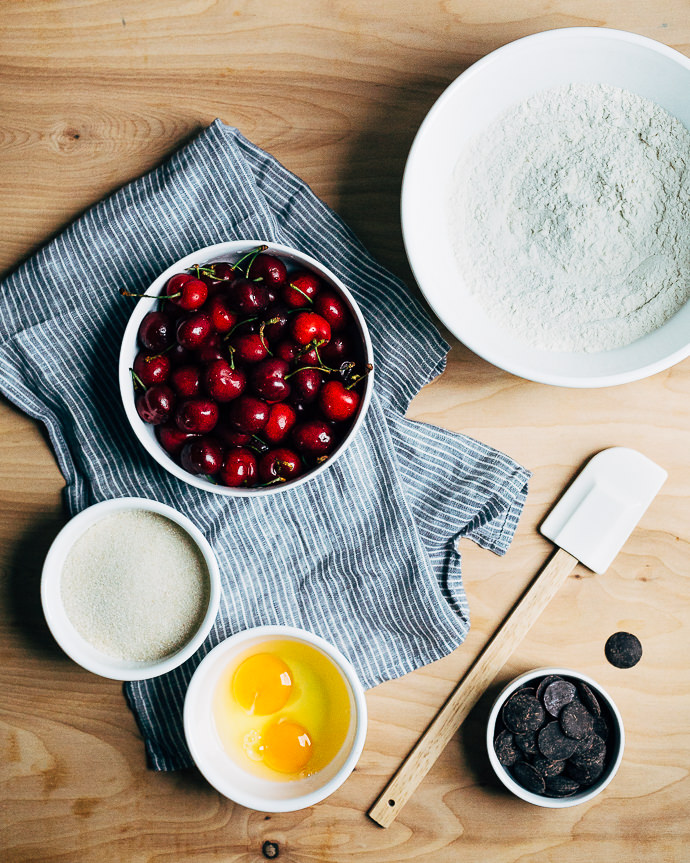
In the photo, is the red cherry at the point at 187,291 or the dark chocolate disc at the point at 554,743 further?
the dark chocolate disc at the point at 554,743

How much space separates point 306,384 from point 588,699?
1.90 feet

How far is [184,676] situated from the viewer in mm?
881

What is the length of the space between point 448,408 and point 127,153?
591mm

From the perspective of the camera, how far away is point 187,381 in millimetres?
753

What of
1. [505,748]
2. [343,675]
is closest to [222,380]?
[343,675]

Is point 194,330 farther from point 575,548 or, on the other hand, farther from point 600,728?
point 600,728

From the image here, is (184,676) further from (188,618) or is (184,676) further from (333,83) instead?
(333,83)

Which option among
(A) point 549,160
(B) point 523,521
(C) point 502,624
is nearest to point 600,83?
(A) point 549,160

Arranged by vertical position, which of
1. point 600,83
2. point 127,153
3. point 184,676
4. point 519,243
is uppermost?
point 600,83

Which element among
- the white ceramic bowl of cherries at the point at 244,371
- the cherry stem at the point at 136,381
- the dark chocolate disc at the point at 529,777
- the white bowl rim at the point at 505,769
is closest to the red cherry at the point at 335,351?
the white ceramic bowl of cherries at the point at 244,371

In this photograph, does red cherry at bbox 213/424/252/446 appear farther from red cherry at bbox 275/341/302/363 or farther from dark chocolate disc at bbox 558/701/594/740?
dark chocolate disc at bbox 558/701/594/740

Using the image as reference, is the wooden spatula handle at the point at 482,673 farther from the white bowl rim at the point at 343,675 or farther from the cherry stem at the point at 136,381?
the cherry stem at the point at 136,381

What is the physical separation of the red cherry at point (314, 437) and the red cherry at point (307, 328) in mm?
101

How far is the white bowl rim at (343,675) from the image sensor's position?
79 centimetres
